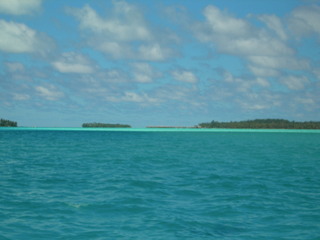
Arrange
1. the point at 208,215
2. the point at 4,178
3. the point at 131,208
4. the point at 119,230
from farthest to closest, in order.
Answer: the point at 4,178, the point at 131,208, the point at 208,215, the point at 119,230

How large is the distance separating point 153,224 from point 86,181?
32.0 ft

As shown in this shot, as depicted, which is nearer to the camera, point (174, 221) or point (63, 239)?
point (63, 239)

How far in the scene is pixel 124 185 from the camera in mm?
20125

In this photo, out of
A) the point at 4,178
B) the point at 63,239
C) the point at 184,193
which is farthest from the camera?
the point at 4,178

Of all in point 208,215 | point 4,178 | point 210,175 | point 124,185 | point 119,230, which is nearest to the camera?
point 119,230

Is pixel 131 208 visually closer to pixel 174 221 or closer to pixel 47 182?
pixel 174 221

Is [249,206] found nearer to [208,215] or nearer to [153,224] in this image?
[208,215]

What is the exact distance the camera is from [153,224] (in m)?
12.6

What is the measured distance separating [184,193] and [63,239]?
8161mm

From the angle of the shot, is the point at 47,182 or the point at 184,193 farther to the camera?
the point at 47,182

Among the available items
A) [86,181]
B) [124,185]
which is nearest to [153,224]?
[124,185]

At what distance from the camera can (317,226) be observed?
1277cm

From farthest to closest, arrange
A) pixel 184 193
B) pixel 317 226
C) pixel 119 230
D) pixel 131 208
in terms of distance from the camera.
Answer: pixel 184 193 → pixel 131 208 → pixel 317 226 → pixel 119 230

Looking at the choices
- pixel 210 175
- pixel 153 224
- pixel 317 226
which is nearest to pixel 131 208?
pixel 153 224
